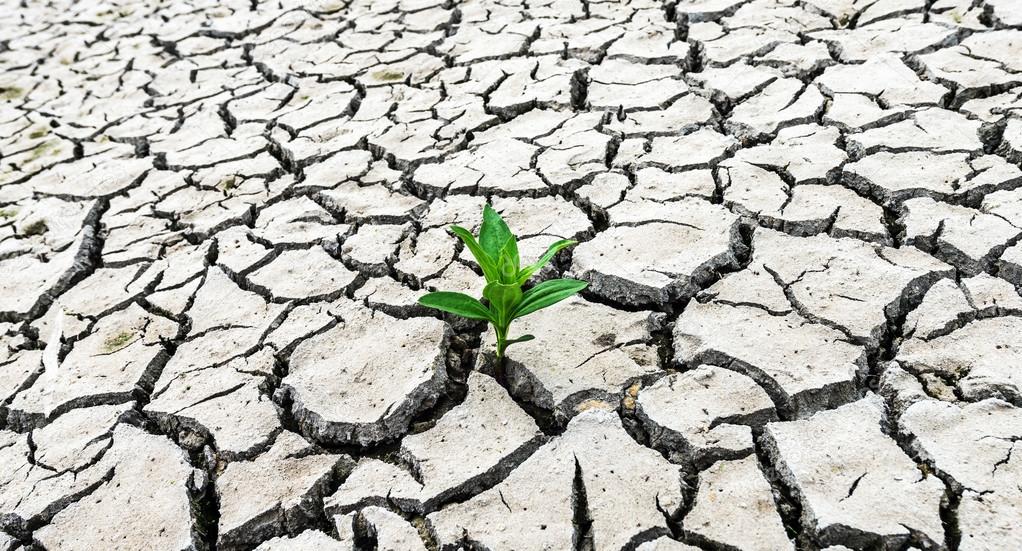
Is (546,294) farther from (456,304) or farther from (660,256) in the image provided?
(660,256)

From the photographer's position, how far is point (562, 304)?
6.11 feet

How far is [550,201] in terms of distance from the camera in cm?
229

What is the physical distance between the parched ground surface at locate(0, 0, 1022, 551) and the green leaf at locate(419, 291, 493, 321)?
6.6 inches

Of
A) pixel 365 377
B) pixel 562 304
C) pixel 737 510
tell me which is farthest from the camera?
pixel 562 304

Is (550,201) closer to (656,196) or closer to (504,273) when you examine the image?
(656,196)

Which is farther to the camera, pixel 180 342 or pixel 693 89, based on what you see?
pixel 693 89

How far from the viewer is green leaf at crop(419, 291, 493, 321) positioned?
5.24ft

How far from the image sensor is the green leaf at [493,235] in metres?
1.67

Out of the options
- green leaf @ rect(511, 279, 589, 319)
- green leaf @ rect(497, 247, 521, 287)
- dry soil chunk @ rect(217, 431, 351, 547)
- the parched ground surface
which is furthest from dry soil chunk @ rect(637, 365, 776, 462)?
dry soil chunk @ rect(217, 431, 351, 547)

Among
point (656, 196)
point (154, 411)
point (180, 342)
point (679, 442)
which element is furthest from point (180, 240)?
point (679, 442)

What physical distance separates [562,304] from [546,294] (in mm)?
237

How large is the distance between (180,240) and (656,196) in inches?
60.5

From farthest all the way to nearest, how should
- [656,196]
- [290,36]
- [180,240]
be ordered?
[290,36] → [180,240] → [656,196]

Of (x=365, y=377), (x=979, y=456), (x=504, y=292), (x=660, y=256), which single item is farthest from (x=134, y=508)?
(x=979, y=456)
